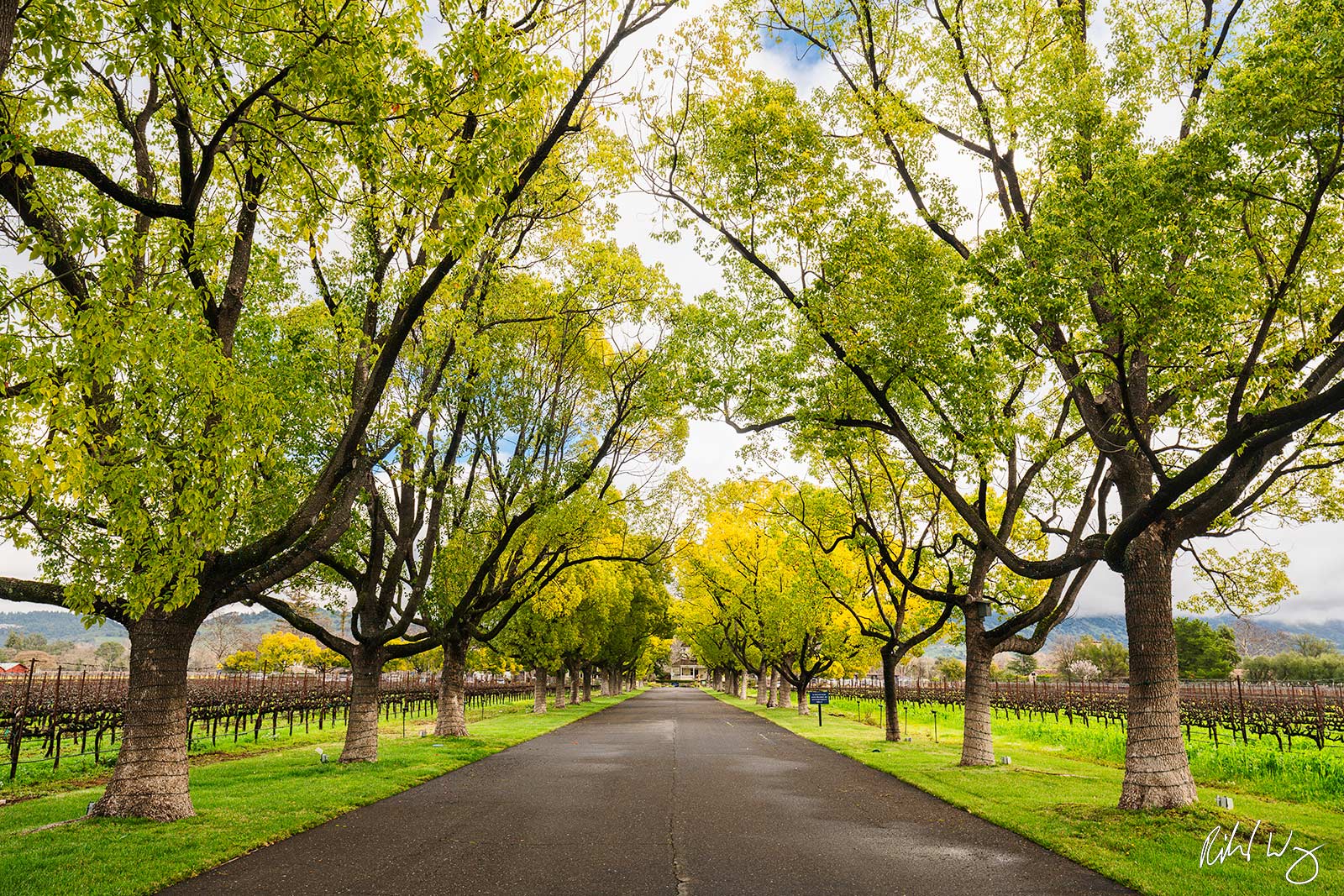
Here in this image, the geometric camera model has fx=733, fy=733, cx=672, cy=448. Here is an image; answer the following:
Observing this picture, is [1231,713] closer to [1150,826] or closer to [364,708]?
[1150,826]

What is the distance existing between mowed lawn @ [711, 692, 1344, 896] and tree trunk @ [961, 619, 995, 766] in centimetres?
57

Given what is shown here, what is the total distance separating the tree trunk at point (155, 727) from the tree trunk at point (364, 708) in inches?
237

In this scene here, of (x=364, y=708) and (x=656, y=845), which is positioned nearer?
(x=656, y=845)

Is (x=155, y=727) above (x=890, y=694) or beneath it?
above

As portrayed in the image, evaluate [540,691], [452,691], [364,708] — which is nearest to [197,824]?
[364,708]

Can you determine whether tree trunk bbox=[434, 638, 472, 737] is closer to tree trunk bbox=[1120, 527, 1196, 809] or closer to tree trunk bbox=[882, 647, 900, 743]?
tree trunk bbox=[882, 647, 900, 743]

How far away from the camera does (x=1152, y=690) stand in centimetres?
1062

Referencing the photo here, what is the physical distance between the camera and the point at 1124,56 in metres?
12.1

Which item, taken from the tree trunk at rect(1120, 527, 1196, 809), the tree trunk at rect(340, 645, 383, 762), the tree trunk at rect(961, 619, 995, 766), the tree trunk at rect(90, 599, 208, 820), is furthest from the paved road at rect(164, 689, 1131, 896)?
the tree trunk at rect(961, 619, 995, 766)

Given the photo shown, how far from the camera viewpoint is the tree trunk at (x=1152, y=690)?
10.2m

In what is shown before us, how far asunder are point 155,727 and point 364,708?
7.02 m

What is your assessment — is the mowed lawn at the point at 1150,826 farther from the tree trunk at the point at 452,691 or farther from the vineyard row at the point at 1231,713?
the tree trunk at the point at 452,691

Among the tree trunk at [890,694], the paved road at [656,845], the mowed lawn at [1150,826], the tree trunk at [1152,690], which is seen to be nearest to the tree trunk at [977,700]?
the mowed lawn at [1150,826]

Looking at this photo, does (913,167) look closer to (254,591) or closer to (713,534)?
(254,591)
